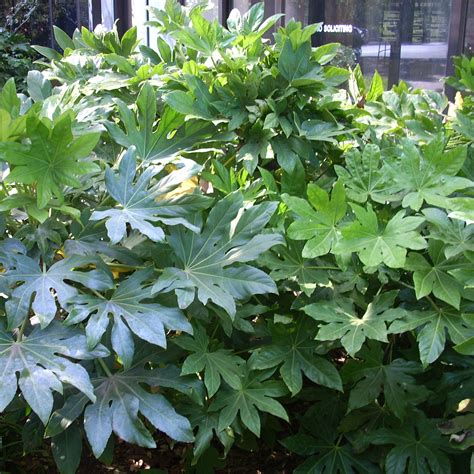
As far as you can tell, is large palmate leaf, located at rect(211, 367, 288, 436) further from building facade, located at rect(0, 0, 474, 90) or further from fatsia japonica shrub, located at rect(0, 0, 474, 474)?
building facade, located at rect(0, 0, 474, 90)

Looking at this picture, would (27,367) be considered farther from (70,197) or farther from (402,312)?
(402,312)

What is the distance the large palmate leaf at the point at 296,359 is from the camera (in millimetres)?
1671

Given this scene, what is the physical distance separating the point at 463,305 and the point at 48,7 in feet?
28.5

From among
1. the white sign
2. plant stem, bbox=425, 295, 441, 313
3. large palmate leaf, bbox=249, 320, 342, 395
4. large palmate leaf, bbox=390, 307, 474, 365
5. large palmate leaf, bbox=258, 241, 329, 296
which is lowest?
large palmate leaf, bbox=249, 320, 342, 395

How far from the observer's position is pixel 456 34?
518 cm

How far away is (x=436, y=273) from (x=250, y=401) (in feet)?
1.77

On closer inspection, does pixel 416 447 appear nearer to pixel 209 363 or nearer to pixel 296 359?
pixel 296 359

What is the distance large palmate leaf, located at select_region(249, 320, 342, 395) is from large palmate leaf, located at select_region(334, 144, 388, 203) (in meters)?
0.37

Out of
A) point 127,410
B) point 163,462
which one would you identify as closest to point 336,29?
point 163,462

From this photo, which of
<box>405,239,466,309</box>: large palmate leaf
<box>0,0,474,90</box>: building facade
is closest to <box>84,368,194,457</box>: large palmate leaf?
<box>405,239,466,309</box>: large palmate leaf

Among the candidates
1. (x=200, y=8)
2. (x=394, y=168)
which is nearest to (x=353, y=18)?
(x=200, y=8)

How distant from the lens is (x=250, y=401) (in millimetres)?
1663

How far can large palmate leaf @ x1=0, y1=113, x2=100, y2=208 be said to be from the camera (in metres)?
1.47

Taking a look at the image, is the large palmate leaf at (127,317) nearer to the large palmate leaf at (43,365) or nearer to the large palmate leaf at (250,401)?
the large palmate leaf at (43,365)
